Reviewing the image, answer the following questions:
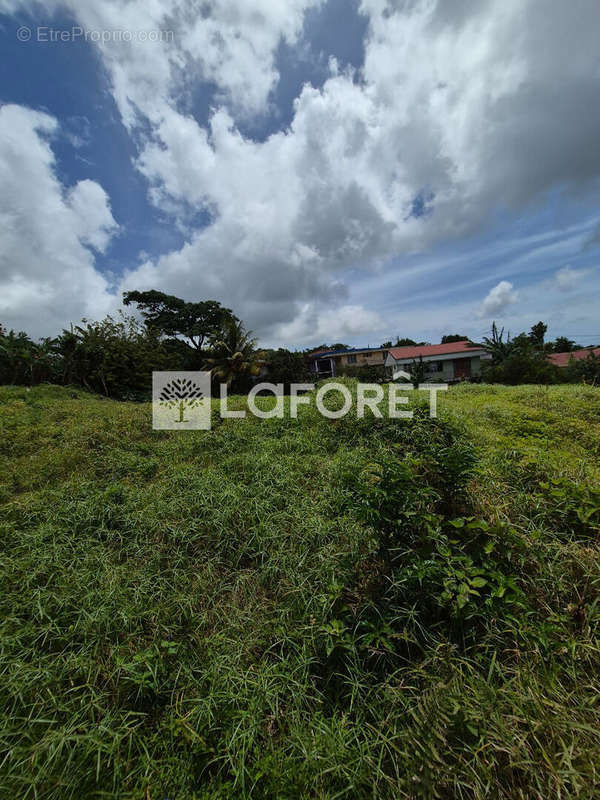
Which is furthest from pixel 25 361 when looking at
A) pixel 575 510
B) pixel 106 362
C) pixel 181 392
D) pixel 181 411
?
pixel 575 510

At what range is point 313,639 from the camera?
1.72 metres

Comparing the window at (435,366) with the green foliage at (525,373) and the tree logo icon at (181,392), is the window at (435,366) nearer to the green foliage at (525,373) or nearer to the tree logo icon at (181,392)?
the green foliage at (525,373)

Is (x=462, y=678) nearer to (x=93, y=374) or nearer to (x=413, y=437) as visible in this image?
(x=413, y=437)

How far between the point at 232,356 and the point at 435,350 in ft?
56.4

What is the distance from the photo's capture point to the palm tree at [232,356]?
1766 centimetres

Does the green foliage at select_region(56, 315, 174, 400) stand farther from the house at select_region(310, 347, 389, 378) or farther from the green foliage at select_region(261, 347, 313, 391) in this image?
the house at select_region(310, 347, 389, 378)

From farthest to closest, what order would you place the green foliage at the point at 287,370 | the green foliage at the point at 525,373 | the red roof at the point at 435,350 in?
the red roof at the point at 435,350, the green foliage at the point at 287,370, the green foliage at the point at 525,373

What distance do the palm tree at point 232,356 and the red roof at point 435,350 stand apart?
47.0 feet

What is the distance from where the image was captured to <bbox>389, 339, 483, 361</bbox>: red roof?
24.7 metres

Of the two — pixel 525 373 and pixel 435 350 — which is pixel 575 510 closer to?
pixel 525 373

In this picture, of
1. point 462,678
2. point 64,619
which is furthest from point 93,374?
point 462,678

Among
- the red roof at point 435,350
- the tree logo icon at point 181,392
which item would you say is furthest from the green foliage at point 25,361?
the red roof at point 435,350

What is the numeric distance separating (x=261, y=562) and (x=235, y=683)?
885 millimetres

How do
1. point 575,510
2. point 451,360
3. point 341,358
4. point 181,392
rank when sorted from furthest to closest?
point 341,358
point 451,360
point 181,392
point 575,510
